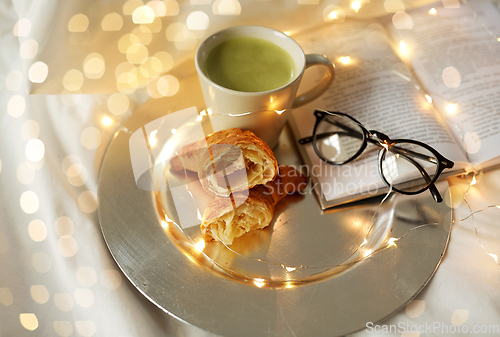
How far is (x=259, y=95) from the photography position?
52 centimetres

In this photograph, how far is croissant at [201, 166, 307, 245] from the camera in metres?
0.51

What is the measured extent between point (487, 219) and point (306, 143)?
347mm

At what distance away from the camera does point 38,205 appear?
0.60 meters

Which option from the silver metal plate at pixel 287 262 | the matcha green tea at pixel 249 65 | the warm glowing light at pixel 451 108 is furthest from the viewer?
the warm glowing light at pixel 451 108

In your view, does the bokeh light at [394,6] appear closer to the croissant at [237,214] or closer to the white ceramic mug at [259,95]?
the white ceramic mug at [259,95]

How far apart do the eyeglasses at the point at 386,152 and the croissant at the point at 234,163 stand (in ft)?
0.54

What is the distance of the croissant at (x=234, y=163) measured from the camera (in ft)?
1.70

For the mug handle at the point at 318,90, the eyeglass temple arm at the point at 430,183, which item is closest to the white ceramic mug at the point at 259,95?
the mug handle at the point at 318,90

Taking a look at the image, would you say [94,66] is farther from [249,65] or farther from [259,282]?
[259,282]

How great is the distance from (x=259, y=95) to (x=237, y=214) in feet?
0.60

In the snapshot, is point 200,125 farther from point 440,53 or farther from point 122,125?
point 440,53

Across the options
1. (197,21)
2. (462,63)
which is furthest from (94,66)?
(462,63)

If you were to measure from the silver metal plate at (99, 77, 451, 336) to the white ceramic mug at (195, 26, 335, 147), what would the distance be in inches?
5.6

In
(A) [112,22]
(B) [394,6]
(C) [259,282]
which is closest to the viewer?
(C) [259,282]
